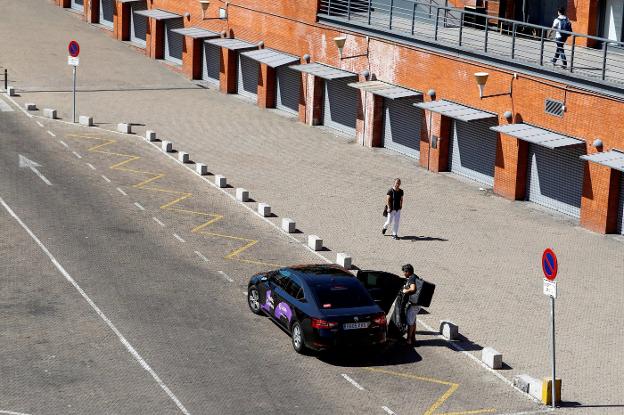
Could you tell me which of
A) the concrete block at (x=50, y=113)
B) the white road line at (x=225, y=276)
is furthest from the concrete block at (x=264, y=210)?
the concrete block at (x=50, y=113)

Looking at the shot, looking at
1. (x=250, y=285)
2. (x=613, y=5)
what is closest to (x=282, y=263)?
(x=250, y=285)

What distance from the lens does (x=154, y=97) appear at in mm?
52875

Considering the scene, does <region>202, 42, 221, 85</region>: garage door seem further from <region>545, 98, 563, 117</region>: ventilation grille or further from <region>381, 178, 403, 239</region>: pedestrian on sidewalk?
<region>381, 178, 403, 239</region>: pedestrian on sidewalk

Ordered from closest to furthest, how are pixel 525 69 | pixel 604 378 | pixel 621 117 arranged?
pixel 604 378, pixel 621 117, pixel 525 69

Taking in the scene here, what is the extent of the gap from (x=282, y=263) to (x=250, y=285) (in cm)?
383

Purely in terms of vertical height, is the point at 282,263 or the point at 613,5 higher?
the point at 613,5

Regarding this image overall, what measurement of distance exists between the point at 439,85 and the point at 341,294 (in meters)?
18.2

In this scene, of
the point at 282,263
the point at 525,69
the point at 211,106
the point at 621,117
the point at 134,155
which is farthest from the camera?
the point at 211,106

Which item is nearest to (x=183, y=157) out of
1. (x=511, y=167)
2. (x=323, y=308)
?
(x=511, y=167)

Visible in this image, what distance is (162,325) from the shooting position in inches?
1061

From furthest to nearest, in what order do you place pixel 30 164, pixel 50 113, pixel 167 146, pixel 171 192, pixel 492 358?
pixel 50 113 → pixel 167 146 → pixel 30 164 → pixel 171 192 → pixel 492 358

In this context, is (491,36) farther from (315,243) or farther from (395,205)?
(315,243)

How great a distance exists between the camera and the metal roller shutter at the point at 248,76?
174 feet

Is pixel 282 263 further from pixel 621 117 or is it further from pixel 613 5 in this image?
pixel 613 5
